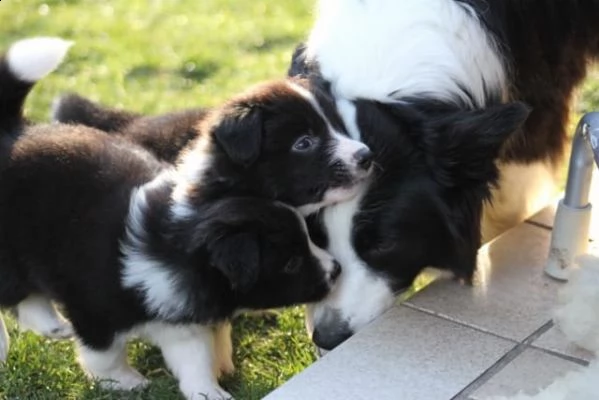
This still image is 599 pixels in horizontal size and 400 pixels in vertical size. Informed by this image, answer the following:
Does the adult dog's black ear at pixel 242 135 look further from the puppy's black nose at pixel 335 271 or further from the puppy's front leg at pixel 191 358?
the puppy's front leg at pixel 191 358

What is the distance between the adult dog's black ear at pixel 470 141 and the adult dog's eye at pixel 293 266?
0.52 m

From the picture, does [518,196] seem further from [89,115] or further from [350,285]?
[89,115]

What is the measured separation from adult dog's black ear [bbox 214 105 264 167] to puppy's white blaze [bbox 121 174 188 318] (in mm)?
387

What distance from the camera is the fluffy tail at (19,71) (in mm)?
3971

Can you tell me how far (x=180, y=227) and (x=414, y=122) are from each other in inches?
31.3

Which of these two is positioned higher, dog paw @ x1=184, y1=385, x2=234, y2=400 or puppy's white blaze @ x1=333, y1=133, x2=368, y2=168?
puppy's white blaze @ x1=333, y1=133, x2=368, y2=168

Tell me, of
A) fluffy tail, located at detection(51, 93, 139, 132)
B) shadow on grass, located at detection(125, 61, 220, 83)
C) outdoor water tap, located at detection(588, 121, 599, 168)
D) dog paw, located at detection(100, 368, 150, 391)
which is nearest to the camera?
outdoor water tap, located at detection(588, 121, 599, 168)

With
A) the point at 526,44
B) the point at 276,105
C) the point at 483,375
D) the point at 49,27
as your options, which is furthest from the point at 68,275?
the point at 49,27

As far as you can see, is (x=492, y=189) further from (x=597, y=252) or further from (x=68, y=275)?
(x=68, y=275)

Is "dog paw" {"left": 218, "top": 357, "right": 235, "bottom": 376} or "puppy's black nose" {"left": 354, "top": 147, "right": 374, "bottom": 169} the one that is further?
"dog paw" {"left": 218, "top": 357, "right": 235, "bottom": 376}

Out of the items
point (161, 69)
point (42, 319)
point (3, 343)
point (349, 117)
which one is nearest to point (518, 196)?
point (349, 117)

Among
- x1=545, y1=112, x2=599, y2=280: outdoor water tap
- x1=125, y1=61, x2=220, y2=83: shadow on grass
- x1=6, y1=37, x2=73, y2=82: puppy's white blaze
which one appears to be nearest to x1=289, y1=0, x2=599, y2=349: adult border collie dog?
x1=545, y1=112, x2=599, y2=280: outdoor water tap

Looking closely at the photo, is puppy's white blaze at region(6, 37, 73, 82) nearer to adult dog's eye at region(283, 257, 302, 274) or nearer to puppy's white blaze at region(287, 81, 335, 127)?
puppy's white blaze at region(287, 81, 335, 127)

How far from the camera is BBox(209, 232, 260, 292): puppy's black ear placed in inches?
130
